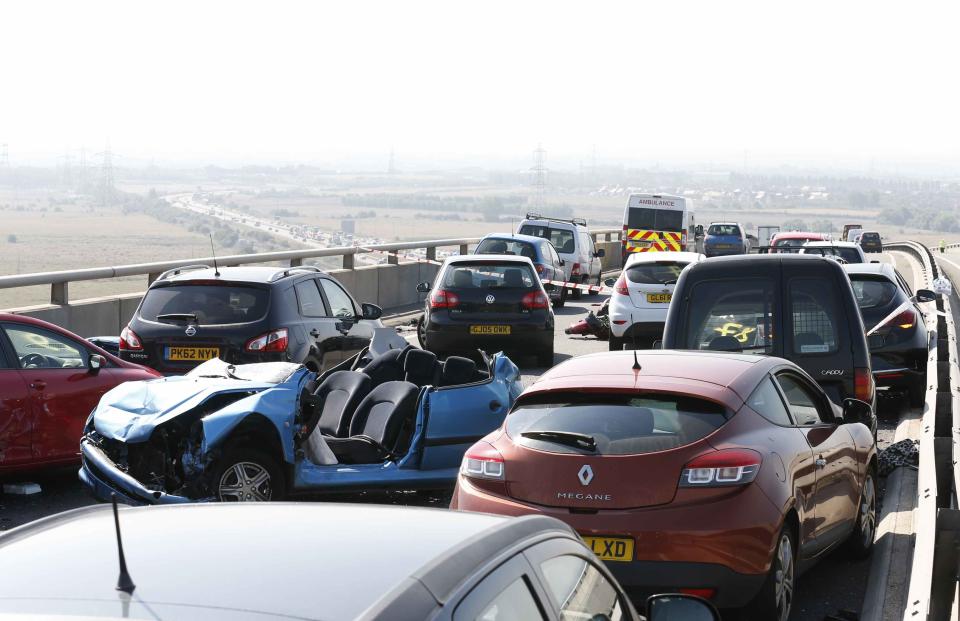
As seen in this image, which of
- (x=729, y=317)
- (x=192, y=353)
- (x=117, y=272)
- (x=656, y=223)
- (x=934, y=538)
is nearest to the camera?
(x=934, y=538)

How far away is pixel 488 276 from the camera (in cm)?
1834

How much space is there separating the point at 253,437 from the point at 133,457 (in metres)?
0.72

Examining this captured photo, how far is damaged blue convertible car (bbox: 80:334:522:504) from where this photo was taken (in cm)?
837

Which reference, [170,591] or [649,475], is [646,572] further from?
[170,591]

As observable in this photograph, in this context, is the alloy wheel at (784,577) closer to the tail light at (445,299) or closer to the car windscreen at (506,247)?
the tail light at (445,299)

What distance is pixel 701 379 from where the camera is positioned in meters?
6.91

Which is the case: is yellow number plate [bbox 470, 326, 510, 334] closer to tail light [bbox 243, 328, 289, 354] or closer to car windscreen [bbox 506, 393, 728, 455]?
tail light [bbox 243, 328, 289, 354]

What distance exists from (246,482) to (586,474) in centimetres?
291

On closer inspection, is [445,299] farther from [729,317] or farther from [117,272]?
[729,317]

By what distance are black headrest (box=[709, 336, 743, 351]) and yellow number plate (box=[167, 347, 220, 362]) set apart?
14.4 ft

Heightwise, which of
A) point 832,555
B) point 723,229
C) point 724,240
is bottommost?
point 724,240

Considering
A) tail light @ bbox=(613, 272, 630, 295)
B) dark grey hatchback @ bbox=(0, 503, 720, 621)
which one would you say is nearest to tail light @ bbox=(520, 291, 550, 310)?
tail light @ bbox=(613, 272, 630, 295)

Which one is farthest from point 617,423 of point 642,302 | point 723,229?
point 723,229

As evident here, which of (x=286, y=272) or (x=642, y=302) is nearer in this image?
(x=286, y=272)
